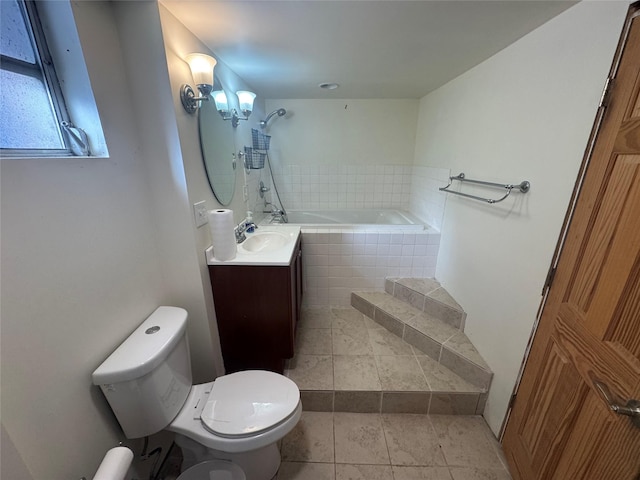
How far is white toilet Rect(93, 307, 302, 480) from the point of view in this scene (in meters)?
0.90

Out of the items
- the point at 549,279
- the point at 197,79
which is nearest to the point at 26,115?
the point at 197,79

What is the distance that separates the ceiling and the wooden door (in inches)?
20.9

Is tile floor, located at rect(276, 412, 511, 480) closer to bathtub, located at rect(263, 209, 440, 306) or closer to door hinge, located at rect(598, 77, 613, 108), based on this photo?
bathtub, located at rect(263, 209, 440, 306)

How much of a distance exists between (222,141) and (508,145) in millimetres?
1650

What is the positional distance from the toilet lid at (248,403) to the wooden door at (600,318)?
1033 mm

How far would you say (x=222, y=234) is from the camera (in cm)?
133

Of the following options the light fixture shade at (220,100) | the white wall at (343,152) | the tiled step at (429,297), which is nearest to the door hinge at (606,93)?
the tiled step at (429,297)

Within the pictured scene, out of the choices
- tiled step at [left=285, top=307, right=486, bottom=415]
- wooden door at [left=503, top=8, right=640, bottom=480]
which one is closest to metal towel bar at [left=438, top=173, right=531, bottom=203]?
wooden door at [left=503, top=8, right=640, bottom=480]

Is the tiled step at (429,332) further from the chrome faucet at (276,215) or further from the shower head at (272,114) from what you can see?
the shower head at (272,114)

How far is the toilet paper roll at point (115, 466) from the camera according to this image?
0.66 m

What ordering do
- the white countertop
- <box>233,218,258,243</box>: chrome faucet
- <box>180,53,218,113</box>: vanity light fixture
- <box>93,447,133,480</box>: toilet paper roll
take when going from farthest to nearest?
<box>233,218,258,243</box>: chrome faucet, the white countertop, <box>180,53,218,113</box>: vanity light fixture, <box>93,447,133,480</box>: toilet paper roll

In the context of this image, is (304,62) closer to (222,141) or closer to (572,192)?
(222,141)

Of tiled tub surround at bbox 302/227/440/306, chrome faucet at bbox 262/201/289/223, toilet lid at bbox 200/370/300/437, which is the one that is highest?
chrome faucet at bbox 262/201/289/223

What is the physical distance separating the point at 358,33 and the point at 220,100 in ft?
2.77
